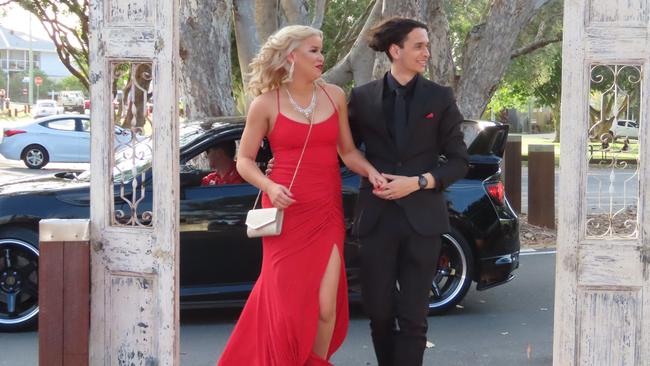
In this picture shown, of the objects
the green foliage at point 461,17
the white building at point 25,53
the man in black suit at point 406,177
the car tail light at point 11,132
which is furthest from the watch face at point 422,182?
the white building at point 25,53

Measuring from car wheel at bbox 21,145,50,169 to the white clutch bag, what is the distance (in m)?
20.8

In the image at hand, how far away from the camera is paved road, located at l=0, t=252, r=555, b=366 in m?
5.83

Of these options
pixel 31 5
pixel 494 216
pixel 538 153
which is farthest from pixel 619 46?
pixel 31 5

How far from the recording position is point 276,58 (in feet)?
14.1

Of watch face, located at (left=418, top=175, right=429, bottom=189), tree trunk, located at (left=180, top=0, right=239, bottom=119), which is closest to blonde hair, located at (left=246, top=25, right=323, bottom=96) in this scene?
watch face, located at (left=418, top=175, right=429, bottom=189)

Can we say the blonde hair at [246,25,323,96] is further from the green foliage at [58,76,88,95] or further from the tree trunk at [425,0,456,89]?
the green foliage at [58,76,88,95]

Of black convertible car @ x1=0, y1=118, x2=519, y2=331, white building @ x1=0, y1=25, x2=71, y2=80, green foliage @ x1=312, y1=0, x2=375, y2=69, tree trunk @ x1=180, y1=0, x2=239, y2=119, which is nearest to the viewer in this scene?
black convertible car @ x1=0, y1=118, x2=519, y2=331

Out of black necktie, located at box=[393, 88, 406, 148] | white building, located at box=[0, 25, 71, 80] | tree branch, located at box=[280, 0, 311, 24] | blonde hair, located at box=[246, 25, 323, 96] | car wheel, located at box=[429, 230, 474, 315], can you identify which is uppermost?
white building, located at box=[0, 25, 71, 80]

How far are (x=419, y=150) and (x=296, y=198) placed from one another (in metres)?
0.67

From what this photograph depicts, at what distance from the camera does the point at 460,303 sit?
7.42m

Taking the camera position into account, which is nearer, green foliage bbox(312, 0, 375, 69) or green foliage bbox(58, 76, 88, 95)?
green foliage bbox(312, 0, 375, 69)

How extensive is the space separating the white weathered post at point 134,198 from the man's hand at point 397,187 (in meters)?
1.01

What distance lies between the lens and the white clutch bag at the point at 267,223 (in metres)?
4.18

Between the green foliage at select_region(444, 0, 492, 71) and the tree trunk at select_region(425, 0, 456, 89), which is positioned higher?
the green foliage at select_region(444, 0, 492, 71)
